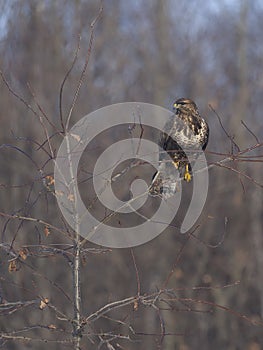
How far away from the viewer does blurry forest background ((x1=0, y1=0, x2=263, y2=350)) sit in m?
11.1

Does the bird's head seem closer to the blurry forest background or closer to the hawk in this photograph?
the hawk

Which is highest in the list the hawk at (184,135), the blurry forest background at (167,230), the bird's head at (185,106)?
the blurry forest background at (167,230)

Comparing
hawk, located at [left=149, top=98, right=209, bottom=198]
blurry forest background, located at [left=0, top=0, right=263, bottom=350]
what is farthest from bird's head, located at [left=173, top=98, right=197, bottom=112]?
blurry forest background, located at [left=0, top=0, right=263, bottom=350]

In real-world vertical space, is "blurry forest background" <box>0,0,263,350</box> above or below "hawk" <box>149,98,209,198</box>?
above

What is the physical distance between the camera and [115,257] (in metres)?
11.8

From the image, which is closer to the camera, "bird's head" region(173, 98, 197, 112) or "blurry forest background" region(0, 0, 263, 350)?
"bird's head" region(173, 98, 197, 112)

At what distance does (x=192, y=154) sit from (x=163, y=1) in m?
9.90

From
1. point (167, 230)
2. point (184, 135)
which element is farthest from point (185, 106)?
point (167, 230)

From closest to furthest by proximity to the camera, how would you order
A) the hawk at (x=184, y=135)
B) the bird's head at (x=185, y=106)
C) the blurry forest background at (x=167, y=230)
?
the hawk at (x=184, y=135) < the bird's head at (x=185, y=106) < the blurry forest background at (x=167, y=230)

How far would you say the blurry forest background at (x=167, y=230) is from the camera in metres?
11.1

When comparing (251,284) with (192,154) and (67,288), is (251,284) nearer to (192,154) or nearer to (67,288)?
(67,288)

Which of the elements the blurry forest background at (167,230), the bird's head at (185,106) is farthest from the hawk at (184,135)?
the blurry forest background at (167,230)

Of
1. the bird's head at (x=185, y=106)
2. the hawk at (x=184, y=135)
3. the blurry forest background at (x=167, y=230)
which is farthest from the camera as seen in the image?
the blurry forest background at (x=167, y=230)

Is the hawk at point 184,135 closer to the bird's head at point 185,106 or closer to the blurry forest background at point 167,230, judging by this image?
the bird's head at point 185,106
